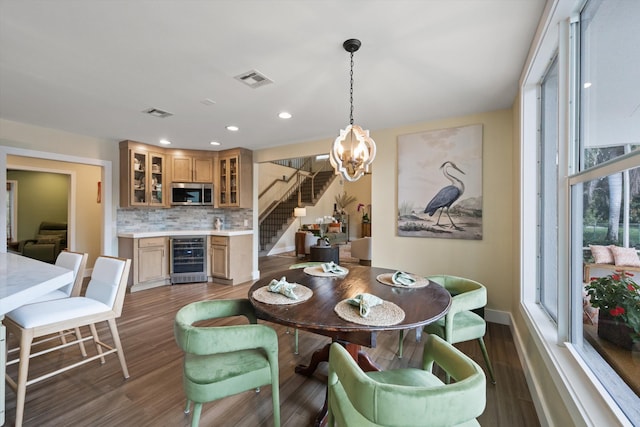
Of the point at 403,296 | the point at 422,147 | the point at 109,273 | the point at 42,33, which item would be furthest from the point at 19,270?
the point at 422,147

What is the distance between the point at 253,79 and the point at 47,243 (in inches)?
267

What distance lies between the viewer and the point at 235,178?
203 inches

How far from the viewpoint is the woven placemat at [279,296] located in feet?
5.05

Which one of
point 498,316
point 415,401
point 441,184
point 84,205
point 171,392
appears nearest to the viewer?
point 415,401

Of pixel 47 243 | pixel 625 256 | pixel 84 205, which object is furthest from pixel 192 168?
pixel 625 256

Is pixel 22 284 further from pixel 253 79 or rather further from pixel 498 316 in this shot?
pixel 498 316

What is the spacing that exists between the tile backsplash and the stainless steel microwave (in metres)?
0.34

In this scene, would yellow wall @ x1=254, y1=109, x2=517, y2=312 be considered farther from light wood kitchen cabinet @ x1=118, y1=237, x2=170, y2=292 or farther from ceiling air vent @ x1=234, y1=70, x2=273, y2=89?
light wood kitchen cabinet @ x1=118, y1=237, x2=170, y2=292

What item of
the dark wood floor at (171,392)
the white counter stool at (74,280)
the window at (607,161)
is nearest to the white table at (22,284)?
the white counter stool at (74,280)

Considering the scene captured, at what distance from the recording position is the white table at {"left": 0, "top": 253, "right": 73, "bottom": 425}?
1.25m

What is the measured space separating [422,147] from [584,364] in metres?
2.74

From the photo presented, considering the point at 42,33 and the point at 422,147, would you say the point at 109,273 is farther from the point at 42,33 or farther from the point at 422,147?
the point at 422,147

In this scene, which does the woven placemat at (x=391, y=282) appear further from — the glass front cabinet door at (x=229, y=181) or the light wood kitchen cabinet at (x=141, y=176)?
the light wood kitchen cabinet at (x=141, y=176)

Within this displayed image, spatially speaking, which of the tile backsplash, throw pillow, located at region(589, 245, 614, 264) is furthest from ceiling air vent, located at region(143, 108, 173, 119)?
throw pillow, located at region(589, 245, 614, 264)
